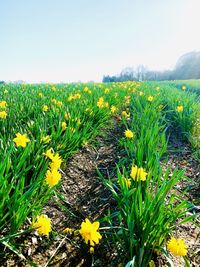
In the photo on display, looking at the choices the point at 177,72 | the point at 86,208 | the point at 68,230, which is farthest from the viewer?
the point at 177,72

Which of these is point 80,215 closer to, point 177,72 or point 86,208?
point 86,208

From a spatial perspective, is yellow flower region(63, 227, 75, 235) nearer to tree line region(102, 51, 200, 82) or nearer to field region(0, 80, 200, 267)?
field region(0, 80, 200, 267)

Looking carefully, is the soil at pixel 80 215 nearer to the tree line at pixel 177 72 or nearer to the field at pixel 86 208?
the field at pixel 86 208

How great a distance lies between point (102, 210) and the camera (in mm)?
2305

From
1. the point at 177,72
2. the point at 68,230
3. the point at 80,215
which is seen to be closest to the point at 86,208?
the point at 80,215

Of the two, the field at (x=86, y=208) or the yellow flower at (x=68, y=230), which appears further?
the yellow flower at (x=68, y=230)

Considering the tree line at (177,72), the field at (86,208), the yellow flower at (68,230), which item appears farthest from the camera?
the tree line at (177,72)

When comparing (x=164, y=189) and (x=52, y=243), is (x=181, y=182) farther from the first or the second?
(x=52, y=243)

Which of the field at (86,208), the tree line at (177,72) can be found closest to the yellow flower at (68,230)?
the field at (86,208)

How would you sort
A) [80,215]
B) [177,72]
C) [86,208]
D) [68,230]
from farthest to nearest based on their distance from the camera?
[177,72]
[86,208]
[80,215]
[68,230]

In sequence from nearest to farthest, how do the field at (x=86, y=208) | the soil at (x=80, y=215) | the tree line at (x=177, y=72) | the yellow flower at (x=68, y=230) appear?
the field at (x=86, y=208)
the soil at (x=80, y=215)
the yellow flower at (x=68, y=230)
the tree line at (x=177, y=72)

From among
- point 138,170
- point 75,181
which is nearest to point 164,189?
point 138,170

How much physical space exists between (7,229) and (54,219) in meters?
0.43

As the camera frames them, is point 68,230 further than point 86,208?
No
